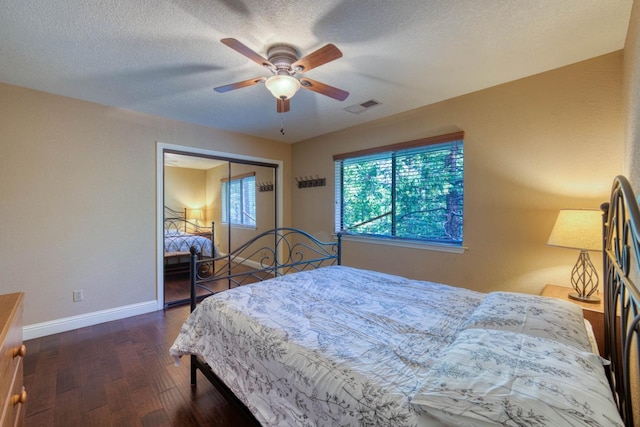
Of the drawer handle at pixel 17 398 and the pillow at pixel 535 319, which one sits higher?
the pillow at pixel 535 319

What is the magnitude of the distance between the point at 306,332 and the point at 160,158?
3.20 meters

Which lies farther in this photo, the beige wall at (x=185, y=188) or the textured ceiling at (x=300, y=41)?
the beige wall at (x=185, y=188)

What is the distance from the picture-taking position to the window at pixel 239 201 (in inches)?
167

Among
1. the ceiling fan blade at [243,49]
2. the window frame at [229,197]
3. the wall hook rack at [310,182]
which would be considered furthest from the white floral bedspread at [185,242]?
the ceiling fan blade at [243,49]

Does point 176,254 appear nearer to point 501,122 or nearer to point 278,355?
point 278,355

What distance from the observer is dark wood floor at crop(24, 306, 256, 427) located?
1.70 metres

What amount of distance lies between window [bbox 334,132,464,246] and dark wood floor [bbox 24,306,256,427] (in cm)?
256

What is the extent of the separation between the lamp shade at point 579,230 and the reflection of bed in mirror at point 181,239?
388 cm

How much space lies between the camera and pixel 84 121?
9.78 ft

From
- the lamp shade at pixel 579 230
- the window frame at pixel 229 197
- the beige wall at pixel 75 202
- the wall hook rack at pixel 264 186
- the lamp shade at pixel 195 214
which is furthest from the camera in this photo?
the wall hook rack at pixel 264 186

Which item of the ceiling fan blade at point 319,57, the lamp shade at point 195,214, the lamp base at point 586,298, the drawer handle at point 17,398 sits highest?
the ceiling fan blade at point 319,57

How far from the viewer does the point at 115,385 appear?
79.0 inches

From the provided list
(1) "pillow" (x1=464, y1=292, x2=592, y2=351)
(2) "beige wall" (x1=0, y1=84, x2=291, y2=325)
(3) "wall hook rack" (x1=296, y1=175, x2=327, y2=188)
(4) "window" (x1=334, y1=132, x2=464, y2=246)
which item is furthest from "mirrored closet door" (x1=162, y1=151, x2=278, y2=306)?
(1) "pillow" (x1=464, y1=292, x2=592, y2=351)

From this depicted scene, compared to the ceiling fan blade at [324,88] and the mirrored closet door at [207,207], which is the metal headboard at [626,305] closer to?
the ceiling fan blade at [324,88]
